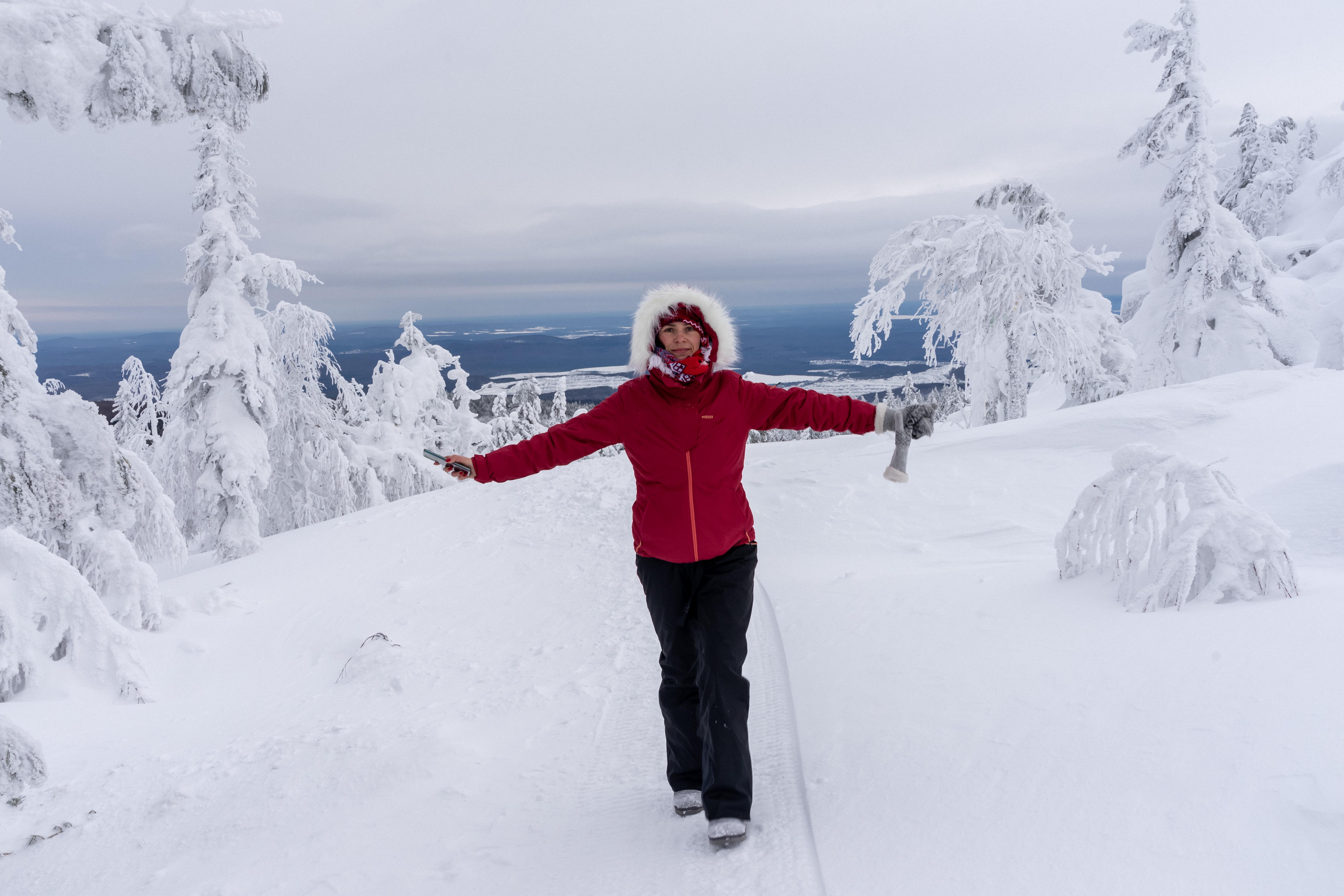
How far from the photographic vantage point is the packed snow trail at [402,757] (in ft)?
9.74

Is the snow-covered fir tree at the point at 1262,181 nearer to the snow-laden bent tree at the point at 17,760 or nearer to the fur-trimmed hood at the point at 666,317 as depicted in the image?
the fur-trimmed hood at the point at 666,317

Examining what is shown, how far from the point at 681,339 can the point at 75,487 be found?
506 centimetres

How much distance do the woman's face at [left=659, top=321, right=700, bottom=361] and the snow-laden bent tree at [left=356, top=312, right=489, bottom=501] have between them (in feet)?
59.4

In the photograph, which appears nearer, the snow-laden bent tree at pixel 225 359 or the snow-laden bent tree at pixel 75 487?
the snow-laden bent tree at pixel 75 487

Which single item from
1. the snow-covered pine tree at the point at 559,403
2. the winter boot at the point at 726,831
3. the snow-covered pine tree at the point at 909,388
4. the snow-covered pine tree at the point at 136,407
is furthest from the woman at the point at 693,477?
the snow-covered pine tree at the point at 559,403

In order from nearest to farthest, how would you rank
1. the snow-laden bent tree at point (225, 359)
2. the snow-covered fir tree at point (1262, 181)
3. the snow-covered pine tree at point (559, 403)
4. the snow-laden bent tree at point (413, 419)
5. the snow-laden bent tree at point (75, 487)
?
the snow-laden bent tree at point (75, 487) → the snow-laden bent tree at point (225, 359) → the snow-laden bent tree at point (413, 419) → the snow-covered pine tree at point (559, 403) → the snow-covered fir tree at point (1262, 181)

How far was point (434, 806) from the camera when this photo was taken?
3436 mm

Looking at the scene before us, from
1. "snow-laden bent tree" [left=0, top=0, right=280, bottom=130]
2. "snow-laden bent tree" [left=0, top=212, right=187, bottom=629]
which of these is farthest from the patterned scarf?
"snow-laden bent tree" [left=0, top=212, right=187, bottom=629]

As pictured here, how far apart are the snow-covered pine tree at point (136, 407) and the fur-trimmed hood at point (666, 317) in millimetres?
16686

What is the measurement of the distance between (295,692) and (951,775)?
194 inches

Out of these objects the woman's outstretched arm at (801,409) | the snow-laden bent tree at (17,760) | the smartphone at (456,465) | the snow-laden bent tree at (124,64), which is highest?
the snow-laden bent tree at (124,64)

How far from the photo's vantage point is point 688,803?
317 centimetres

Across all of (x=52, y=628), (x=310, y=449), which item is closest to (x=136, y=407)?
(x=310, y=449)

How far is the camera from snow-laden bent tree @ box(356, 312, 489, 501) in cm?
2017
